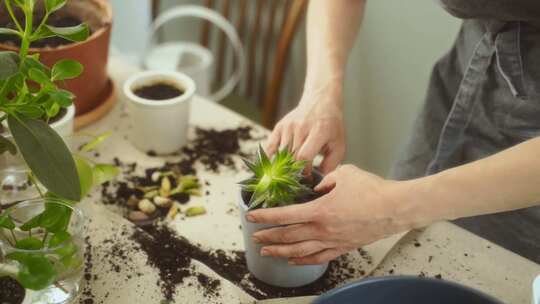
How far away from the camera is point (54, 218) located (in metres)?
0.84

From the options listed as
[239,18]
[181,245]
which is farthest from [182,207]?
[239,18]

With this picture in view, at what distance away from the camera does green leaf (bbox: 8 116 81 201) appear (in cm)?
76

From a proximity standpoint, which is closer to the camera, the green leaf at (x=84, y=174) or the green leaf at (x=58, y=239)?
the green leaf at (x=58, y=239)

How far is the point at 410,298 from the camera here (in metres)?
0.84

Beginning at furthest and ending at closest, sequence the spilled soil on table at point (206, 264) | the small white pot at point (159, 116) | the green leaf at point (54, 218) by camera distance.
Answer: the small white pot at point (159, 116)
the spilled soil on table at point (206, 264)
the green leaf at point (54, 218)

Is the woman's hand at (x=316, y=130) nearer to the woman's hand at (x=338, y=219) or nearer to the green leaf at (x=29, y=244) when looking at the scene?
the woman's hand at (x=338, y=219)

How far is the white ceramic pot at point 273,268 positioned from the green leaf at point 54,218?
23 cm

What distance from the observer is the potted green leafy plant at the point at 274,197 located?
90 centimetres

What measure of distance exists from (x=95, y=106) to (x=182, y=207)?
1.01 ft

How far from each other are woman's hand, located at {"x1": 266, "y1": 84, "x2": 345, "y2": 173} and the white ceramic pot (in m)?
0.15

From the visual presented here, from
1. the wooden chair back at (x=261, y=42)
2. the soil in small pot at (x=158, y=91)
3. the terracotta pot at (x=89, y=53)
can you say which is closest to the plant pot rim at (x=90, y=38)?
the terracotta pot at (x=89, y=53)

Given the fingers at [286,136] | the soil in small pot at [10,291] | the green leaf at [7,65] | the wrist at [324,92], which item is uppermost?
the green leaf at [7,65]

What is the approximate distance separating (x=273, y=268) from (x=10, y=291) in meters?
0.34

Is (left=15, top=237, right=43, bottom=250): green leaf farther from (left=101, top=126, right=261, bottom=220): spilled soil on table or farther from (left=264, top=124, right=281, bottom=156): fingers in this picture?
(left=264, top=124, right=281, bottom=156): fingers
